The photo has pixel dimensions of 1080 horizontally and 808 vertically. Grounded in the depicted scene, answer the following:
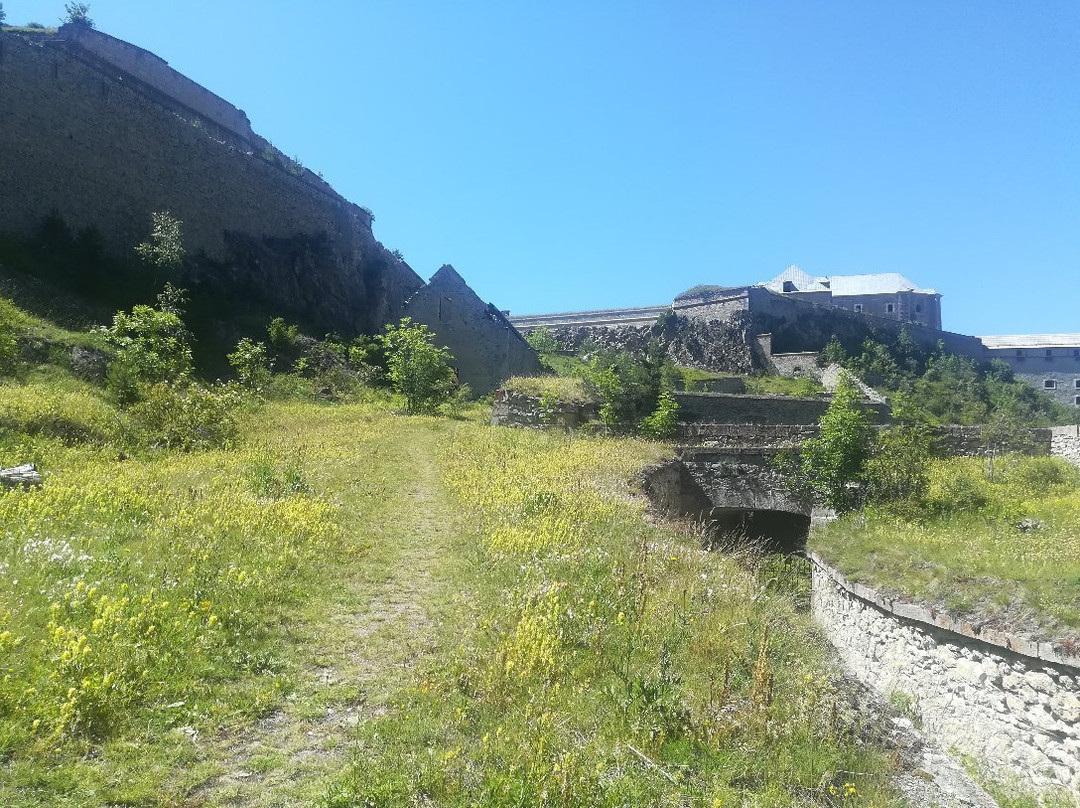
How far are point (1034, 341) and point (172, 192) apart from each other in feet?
229

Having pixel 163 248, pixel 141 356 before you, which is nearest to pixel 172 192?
pixel 163 248

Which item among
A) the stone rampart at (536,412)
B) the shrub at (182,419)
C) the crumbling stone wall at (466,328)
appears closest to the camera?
the shrub at (182,419)

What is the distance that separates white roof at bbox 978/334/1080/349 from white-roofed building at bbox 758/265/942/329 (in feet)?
17.8

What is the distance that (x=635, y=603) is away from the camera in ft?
20.1

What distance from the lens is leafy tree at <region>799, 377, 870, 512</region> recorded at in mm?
15461

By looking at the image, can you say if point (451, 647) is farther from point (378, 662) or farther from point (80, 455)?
point (80, 455)

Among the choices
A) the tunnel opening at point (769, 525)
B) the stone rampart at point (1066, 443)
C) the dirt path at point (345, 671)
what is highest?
the stone rampart at point (1066, 443)

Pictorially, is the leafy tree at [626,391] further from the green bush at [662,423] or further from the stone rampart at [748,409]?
the stone rampart at [748,409]

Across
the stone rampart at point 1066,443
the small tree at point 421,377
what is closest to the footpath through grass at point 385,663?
the small tree at point 421,377

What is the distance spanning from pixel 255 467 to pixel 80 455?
116 inches

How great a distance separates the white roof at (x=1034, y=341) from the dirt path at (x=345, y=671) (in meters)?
66.8

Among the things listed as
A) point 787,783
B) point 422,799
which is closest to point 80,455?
point 422,799

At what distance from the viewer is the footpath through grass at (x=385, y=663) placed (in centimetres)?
348

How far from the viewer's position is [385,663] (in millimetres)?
4922
